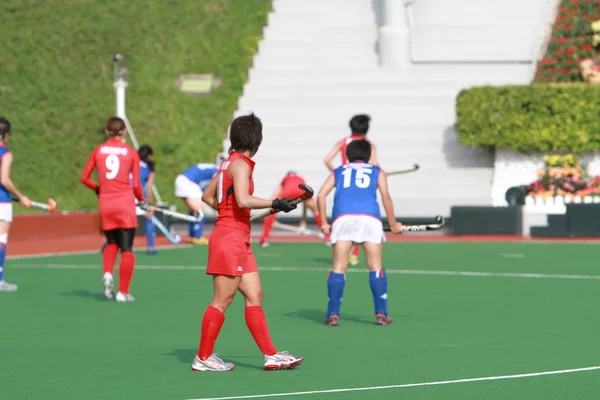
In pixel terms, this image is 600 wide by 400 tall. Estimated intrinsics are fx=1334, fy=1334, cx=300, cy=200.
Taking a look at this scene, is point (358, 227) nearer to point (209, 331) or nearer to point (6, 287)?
point (209, 331)

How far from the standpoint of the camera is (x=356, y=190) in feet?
37.1

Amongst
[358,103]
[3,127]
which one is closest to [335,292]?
[3,127]

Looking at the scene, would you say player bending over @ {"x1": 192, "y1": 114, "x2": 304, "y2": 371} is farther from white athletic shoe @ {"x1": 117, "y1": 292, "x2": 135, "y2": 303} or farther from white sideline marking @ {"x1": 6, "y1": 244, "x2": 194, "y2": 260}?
white sideline marking @ {"x1": 6, "y1": 244, "x2": 194, "y2": 260}

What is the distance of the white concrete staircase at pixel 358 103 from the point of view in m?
27.4

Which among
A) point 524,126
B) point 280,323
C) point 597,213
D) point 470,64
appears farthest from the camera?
point 470,64

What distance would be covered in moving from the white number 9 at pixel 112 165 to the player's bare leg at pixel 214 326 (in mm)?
4790

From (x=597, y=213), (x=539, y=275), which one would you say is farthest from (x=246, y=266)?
(x=597, y=213)

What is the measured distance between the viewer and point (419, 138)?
2855 centimetres

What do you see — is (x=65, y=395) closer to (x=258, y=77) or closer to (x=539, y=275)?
(x=539, y=275)

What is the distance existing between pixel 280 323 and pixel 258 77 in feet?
66.1

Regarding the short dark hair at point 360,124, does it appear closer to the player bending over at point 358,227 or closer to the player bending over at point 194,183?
the player bending over at point 358,227

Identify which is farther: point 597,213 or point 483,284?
point 597,213

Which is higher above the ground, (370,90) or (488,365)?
(370,90)

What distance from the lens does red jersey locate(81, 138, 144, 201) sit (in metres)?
13.3
